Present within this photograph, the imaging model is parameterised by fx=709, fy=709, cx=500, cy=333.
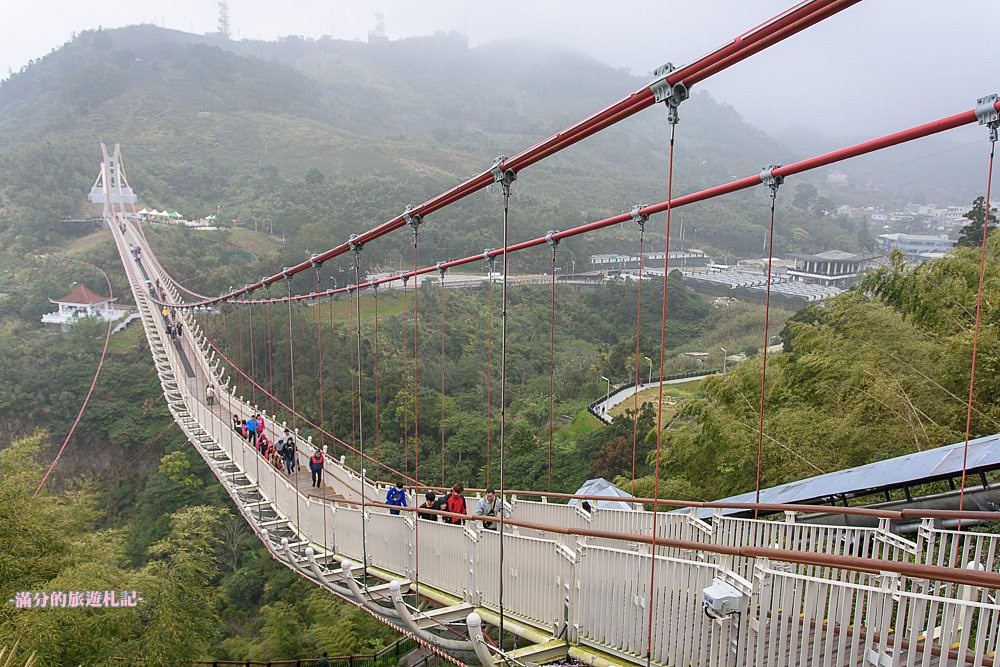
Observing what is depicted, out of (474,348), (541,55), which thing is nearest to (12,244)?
(474,348)

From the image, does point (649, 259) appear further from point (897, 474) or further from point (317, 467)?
point (897, 474)

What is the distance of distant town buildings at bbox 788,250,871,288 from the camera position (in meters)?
37.8

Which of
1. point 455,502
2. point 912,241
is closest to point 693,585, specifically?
point 455,502

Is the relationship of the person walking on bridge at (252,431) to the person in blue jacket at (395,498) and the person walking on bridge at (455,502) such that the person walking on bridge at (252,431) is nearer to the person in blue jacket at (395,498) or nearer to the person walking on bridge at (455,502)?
the person in blue jacket at (395,498)

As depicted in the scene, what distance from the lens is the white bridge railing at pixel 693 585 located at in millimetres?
2381

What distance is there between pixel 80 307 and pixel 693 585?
37.3 m

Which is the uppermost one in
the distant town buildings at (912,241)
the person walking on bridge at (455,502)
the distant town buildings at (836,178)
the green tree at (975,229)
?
the distant town buildings at (836,178)

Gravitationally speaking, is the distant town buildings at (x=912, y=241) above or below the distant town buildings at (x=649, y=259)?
above

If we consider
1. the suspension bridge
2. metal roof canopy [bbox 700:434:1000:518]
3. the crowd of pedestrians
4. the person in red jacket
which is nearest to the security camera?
the suspension bridge

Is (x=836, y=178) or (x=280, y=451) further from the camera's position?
(x=836, y=178)

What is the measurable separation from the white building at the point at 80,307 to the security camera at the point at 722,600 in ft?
117

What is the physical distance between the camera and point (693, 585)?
9.92 ft

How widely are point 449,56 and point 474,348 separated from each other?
150131mm

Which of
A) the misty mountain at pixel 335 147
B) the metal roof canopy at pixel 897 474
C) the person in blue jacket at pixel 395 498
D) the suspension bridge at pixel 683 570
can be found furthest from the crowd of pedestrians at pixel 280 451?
the misty mountain at pixel 335 147
